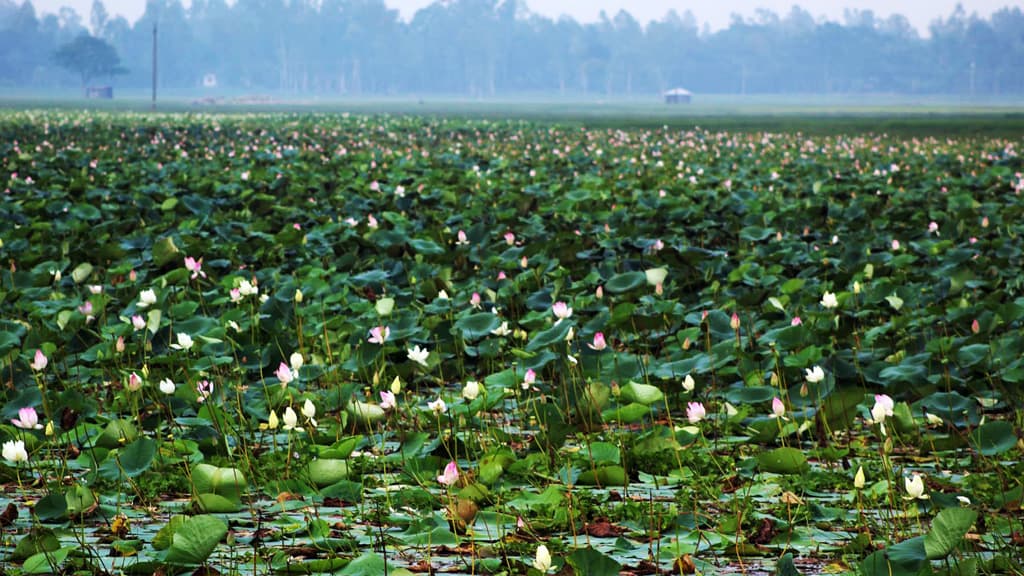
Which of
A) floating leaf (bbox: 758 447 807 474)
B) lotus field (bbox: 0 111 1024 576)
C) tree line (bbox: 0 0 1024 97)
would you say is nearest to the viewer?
lotus field (bbox: 0 111 1024 576)

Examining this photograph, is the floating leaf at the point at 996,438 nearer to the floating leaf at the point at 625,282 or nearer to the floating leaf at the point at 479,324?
the floating leaf at the point at 479,324

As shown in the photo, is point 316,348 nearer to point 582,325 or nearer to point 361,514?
point 582,325

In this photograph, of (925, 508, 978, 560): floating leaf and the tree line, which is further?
the tree line

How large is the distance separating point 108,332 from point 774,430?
2593 mm

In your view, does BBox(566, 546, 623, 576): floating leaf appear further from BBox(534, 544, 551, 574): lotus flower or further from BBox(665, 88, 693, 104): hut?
BBox(665, 88, 693, 104): hut

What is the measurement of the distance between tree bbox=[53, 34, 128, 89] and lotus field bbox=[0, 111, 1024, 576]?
320 ft

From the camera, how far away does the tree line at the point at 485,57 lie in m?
119

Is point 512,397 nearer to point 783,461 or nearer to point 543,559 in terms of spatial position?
point 783,461

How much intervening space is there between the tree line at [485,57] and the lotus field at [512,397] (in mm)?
111233

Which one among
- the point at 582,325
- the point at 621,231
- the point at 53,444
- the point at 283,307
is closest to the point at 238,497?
the point at 53,444

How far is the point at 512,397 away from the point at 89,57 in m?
104

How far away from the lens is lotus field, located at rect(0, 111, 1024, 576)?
8.77ft

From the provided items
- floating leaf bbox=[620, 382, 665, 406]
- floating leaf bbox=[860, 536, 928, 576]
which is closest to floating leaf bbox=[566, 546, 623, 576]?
floating leaf bbox=[860, 536, 928, 576]

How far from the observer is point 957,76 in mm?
120750
